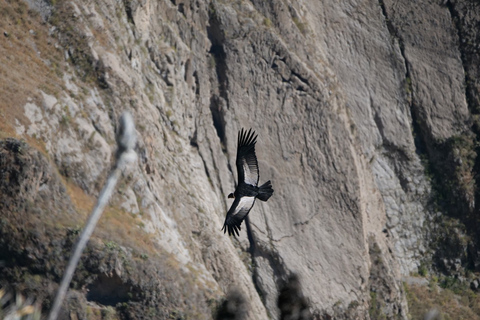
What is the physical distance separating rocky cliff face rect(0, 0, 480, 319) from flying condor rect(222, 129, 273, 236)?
8.10 metres

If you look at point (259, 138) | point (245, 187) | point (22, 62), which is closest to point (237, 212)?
point (245, 187)

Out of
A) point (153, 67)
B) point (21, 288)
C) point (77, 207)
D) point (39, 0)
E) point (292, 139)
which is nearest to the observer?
point (21, 288)

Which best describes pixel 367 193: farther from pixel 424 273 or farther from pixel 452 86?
pixel 452 86

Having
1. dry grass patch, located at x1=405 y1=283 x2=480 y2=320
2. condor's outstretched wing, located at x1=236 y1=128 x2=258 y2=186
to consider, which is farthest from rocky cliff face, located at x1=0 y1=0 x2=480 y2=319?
condor's outstretched wing, located at x1=236 y1=128 x2=258 y2=186

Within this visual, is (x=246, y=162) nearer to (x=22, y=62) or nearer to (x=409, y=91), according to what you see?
(x=22, y=62)

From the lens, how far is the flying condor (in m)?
15.9

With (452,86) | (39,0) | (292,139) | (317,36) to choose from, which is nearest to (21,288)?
(39,0)

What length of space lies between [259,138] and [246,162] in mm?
17700

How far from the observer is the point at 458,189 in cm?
3678

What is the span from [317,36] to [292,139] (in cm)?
647

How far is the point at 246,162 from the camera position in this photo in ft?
52.5

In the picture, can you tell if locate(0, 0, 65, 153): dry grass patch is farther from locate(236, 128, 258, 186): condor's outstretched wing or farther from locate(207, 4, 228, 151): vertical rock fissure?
locate(236, 128, 258, 186): condor's outstretched wing

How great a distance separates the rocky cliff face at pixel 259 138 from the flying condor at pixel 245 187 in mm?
8102

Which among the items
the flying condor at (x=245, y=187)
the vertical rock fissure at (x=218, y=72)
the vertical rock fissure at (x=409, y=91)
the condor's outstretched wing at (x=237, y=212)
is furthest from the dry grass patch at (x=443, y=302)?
the flying condor at (x=245, y=187)
